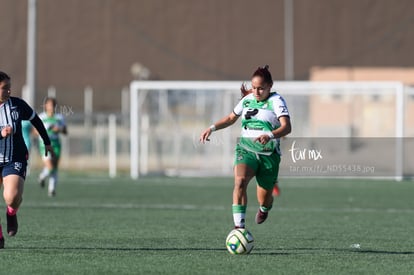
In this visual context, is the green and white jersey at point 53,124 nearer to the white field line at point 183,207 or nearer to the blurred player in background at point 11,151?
the white field line at point 183,207

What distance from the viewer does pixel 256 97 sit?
11.6 metres

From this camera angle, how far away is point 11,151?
11305 mm

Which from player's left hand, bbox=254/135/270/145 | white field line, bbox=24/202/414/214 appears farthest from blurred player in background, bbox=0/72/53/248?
white field line, bbox=24/202/414/214

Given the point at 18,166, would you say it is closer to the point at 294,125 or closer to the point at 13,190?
the point at 13,190

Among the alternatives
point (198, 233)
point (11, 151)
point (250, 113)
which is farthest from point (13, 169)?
point (198, 233)

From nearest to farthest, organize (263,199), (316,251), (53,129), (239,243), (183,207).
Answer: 1. (239,243)
2. (316,251)
3. (263,199)
4. (183,207)
5. (53,129)

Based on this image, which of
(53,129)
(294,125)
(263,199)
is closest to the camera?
(263,199)

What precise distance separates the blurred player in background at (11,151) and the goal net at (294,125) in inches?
715

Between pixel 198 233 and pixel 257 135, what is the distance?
2.58 m

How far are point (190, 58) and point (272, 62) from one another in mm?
3694

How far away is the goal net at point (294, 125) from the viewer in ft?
99.8

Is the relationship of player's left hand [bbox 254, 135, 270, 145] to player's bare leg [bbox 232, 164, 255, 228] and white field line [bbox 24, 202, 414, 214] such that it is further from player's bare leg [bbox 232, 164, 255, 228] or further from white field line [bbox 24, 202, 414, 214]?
white field line [bbox 24, 202, 414, 214]

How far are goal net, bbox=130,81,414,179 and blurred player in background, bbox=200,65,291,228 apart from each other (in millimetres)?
17913

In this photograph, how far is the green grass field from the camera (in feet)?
33.1
